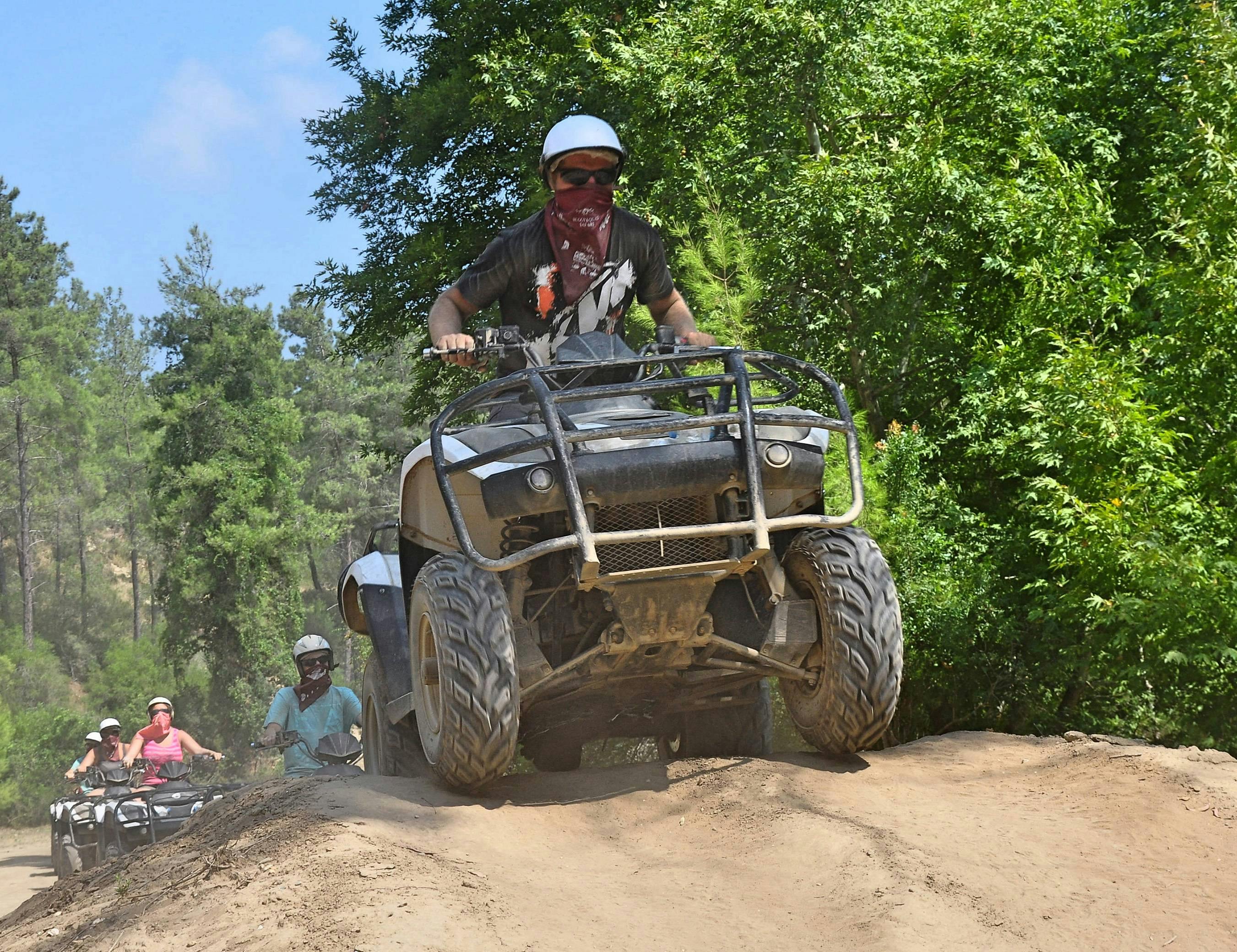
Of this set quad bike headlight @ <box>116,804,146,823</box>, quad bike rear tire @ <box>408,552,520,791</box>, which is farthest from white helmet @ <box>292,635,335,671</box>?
quad bike rear tire @ <box>408,552,520,791</box>

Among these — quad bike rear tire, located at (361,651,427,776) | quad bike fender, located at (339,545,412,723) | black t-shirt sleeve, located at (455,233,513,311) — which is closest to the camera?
quad bike fender, located at (339,545,412,723)

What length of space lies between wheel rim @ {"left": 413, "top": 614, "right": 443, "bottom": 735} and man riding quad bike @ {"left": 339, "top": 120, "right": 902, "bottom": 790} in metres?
0.01

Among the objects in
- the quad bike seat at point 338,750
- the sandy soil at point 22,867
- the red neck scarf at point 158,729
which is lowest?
the sandy soil at point 22,867

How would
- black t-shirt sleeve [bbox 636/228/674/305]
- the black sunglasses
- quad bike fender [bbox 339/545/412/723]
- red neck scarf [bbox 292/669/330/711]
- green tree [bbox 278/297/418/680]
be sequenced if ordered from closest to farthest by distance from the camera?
1. quad bike fender [bbox 339/545/412/723]
2. the black sunglasses
3. black t-shirt sleeve [bbox 636/228/674/305]
4. red neck scarf [bbox 292/669/330/711]
5. green tree [bbox 278/297/418/680]

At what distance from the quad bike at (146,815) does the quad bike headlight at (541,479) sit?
739cm

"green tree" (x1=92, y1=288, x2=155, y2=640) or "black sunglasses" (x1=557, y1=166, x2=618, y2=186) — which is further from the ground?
"green tree" (x1=92, y1=288, x2=155, y2=640)

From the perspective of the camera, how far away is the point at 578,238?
6.57m

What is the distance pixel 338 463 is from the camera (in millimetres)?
61031

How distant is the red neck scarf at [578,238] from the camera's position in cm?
652

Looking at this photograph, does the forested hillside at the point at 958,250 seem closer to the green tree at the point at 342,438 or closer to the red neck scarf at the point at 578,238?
the red neck scarf at the point at 578,238

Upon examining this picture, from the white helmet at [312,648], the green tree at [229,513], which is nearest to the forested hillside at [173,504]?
the green tree at [229,513]

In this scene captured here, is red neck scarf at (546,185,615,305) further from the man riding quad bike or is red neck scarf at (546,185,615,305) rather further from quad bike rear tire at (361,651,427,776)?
quad bike rear tire at (361,651,427,776)

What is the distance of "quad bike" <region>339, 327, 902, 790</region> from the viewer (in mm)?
5016

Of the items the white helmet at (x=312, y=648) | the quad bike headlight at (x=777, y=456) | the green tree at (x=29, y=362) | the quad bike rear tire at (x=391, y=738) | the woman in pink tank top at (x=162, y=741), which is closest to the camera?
the quad bike headlight at (x=777, y=456)
